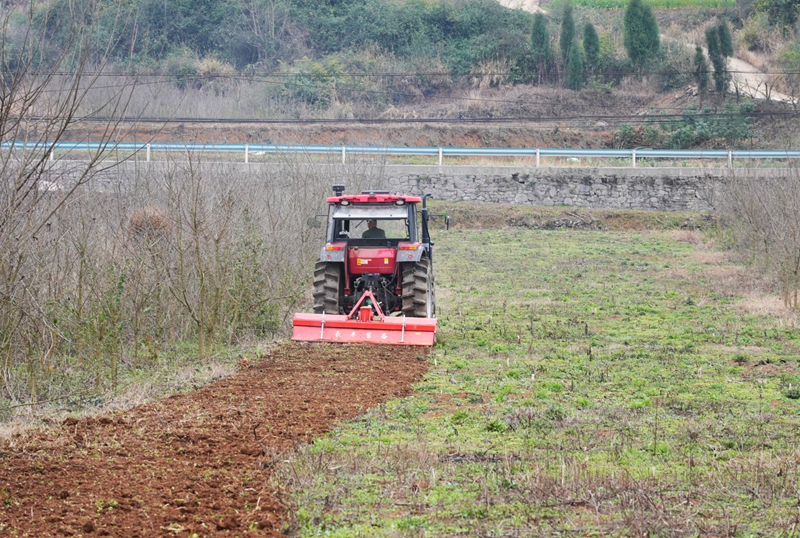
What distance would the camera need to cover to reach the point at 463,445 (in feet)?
26.8

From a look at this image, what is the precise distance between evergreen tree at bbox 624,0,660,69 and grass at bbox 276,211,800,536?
4498 centimetres

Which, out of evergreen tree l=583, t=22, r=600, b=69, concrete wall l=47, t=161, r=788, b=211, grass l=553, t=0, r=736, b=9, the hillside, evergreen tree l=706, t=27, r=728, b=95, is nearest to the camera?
concrete wall l=47, t=161, r=788, b=211

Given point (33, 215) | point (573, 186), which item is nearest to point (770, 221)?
point (33, 215)

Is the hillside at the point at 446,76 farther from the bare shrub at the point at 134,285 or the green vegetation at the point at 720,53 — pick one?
the bare shrub at the point at 134,285

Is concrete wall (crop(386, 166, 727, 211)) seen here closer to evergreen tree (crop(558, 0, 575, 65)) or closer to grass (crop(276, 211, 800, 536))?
evergreen tree (crop(558, 0, 575, 65))

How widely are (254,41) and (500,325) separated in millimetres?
49632

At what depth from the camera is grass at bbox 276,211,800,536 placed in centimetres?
621

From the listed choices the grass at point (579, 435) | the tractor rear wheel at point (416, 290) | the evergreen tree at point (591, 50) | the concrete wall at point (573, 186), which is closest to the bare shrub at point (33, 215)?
the grass at point (579, 435)

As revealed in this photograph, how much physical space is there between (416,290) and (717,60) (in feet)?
160

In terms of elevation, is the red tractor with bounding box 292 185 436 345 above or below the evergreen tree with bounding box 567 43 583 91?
below

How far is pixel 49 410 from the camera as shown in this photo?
31.5 feet

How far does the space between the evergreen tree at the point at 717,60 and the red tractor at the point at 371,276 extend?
152ft

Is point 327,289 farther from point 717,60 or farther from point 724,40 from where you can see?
point 724,40

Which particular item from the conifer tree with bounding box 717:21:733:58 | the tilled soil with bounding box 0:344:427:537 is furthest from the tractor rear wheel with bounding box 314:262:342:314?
the conifer tree with bounding box 717:21:733:58
